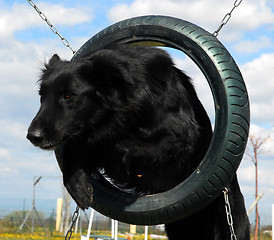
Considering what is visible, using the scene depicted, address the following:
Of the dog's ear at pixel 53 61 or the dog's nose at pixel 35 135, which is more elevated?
the dog's ear at pixel 53 61

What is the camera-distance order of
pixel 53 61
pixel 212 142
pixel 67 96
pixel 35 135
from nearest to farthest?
pixel 35 135 < pixel 67 96 < pixel 212 142 < pixel 53 61

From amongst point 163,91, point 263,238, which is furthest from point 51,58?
point 263,238

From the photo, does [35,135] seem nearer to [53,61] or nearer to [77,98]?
[77,98]

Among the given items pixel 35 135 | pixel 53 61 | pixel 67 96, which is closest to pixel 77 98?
pixel 67 96

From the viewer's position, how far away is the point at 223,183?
3.62 meters

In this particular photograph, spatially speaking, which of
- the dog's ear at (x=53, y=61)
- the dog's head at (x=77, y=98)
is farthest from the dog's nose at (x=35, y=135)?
the dog's ear at (x=53, y=61)

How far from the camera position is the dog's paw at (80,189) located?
3703mm

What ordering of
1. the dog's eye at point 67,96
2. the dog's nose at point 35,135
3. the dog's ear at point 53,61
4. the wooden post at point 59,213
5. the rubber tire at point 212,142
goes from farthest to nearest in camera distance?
the wooden post at point 59,213, the dog's ear at point 53,61, the rubber tire at point 212,142, the dog's eye at point 67,96, the dog's nose at point 35,135

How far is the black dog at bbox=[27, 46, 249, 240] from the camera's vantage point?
348 centimetres

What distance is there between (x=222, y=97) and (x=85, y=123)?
1139 mm

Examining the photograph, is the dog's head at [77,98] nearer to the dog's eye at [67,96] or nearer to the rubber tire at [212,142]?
the dog's eye at [67,96]

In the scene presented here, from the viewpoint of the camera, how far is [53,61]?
4.09 metres

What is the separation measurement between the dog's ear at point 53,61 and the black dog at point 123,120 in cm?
5

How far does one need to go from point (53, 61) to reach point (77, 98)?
2.57 ft
